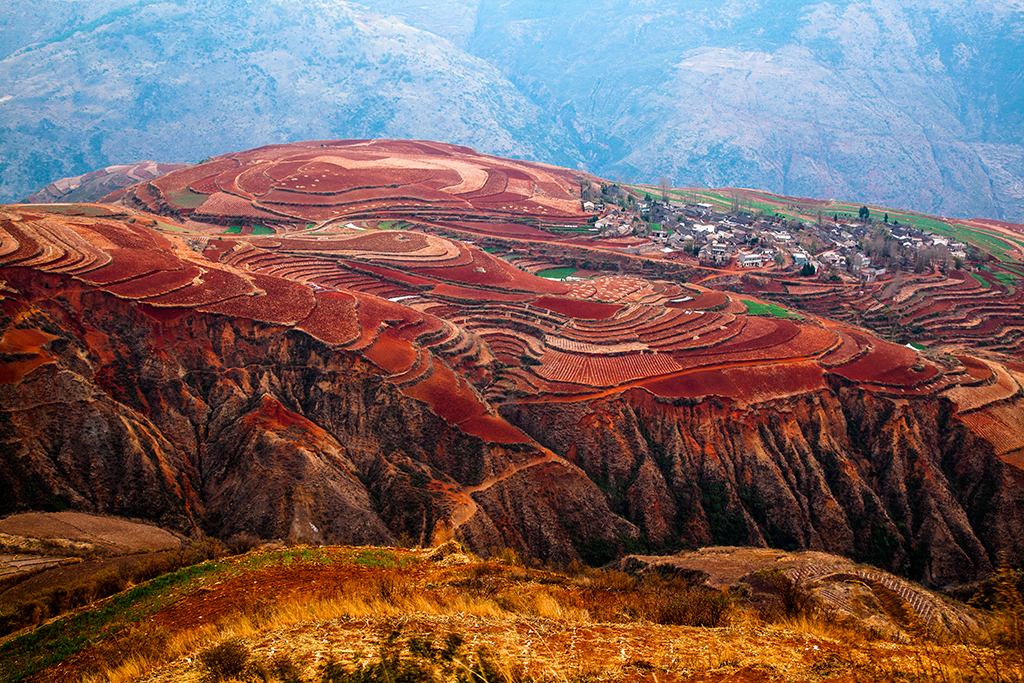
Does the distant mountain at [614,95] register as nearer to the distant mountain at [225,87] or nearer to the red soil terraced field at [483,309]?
the distant mountain at [225,87]

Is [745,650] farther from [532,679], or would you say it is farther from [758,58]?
[758,58]

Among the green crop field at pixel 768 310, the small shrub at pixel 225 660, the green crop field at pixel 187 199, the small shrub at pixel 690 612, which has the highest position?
the green crop field at pixel 187 199

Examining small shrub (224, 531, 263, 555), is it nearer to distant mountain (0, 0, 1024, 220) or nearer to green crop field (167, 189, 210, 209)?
green crop field (167, 189, 210, 209)

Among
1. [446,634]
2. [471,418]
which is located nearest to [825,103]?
[471,418]

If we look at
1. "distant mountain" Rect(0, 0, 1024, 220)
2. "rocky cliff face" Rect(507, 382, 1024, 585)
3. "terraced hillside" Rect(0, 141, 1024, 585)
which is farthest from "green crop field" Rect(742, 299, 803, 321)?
"distant mountain" Rect(0, 0, 1024, 220)

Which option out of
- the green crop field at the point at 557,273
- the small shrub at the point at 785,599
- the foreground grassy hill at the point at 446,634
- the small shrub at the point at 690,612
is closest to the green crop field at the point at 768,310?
the green crop field at the point at 557,273

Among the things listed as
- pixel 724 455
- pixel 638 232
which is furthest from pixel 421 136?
pixel 724 455
